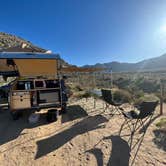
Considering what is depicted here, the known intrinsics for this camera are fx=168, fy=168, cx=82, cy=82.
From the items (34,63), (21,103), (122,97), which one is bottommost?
(122,97)

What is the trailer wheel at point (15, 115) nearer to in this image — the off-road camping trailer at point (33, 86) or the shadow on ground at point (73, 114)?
the off-road camping trailer at point (33, 86)

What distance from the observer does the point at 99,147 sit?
13.1 ft

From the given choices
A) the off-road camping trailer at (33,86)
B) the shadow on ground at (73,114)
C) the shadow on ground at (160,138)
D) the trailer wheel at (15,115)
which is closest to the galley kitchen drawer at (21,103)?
the off-road camping trailer at (33,86)

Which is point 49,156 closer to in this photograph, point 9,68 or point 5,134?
point 5,134

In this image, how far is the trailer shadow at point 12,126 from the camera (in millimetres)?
4783

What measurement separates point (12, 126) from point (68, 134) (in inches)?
86.6

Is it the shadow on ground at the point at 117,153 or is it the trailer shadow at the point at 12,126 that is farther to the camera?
the trailer shadow at the point at 12,126

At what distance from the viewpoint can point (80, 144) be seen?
4.17m

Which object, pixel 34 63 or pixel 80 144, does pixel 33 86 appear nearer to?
pixel 34 63

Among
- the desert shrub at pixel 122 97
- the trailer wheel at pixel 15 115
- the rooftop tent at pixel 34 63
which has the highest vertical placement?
the rooftop tent at pixel 34 63

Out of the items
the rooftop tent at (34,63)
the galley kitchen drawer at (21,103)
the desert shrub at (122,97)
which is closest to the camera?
the galley kitchen drawer at (21,103)

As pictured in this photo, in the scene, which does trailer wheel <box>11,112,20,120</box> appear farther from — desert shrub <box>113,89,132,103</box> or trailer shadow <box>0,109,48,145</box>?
desert shrub <box>113,89,132,103</box>

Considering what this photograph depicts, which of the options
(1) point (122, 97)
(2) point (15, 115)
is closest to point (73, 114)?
(2) point (15, 115)

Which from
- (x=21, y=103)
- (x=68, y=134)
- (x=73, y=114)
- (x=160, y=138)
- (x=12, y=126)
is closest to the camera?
(x=160, y=138)
